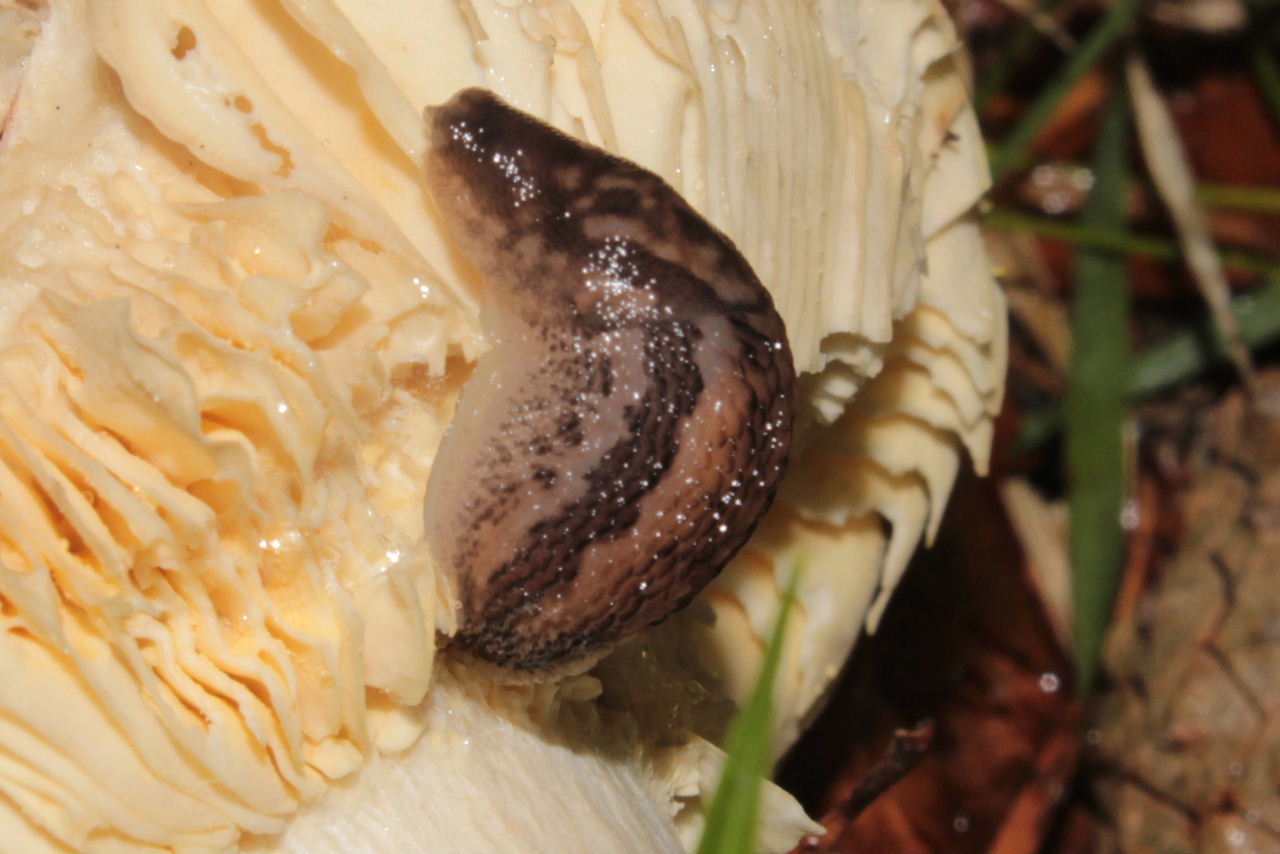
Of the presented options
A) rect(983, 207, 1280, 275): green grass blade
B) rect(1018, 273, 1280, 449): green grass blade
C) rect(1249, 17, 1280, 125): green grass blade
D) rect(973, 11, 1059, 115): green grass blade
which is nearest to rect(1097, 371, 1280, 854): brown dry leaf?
rect(1018, 273, 1280, 449): green grass blade

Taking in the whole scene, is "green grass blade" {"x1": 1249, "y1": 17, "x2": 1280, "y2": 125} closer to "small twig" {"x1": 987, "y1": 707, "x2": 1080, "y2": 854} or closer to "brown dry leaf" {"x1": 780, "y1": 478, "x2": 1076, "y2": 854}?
"brown dry leaf" {"x1": 780, "y1": 478, "x2": 1076, "y2": 854}

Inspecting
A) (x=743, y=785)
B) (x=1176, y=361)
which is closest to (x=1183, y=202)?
(x=1176, y=361)

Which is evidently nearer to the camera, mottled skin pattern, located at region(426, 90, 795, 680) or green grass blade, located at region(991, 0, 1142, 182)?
mottled skin pattern, located at region(426, 90, 795, 680)

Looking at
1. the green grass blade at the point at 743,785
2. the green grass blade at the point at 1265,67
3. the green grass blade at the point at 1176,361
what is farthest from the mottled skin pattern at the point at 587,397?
the green grass blade at the point at 1265,67

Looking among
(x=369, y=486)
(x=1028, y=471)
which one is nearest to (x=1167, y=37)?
(x=1028, y=471)

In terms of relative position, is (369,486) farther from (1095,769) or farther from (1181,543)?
(1181,543)

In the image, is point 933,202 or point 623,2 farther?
point 933,202

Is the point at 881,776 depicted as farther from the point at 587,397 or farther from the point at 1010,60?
the point at 1010,60
